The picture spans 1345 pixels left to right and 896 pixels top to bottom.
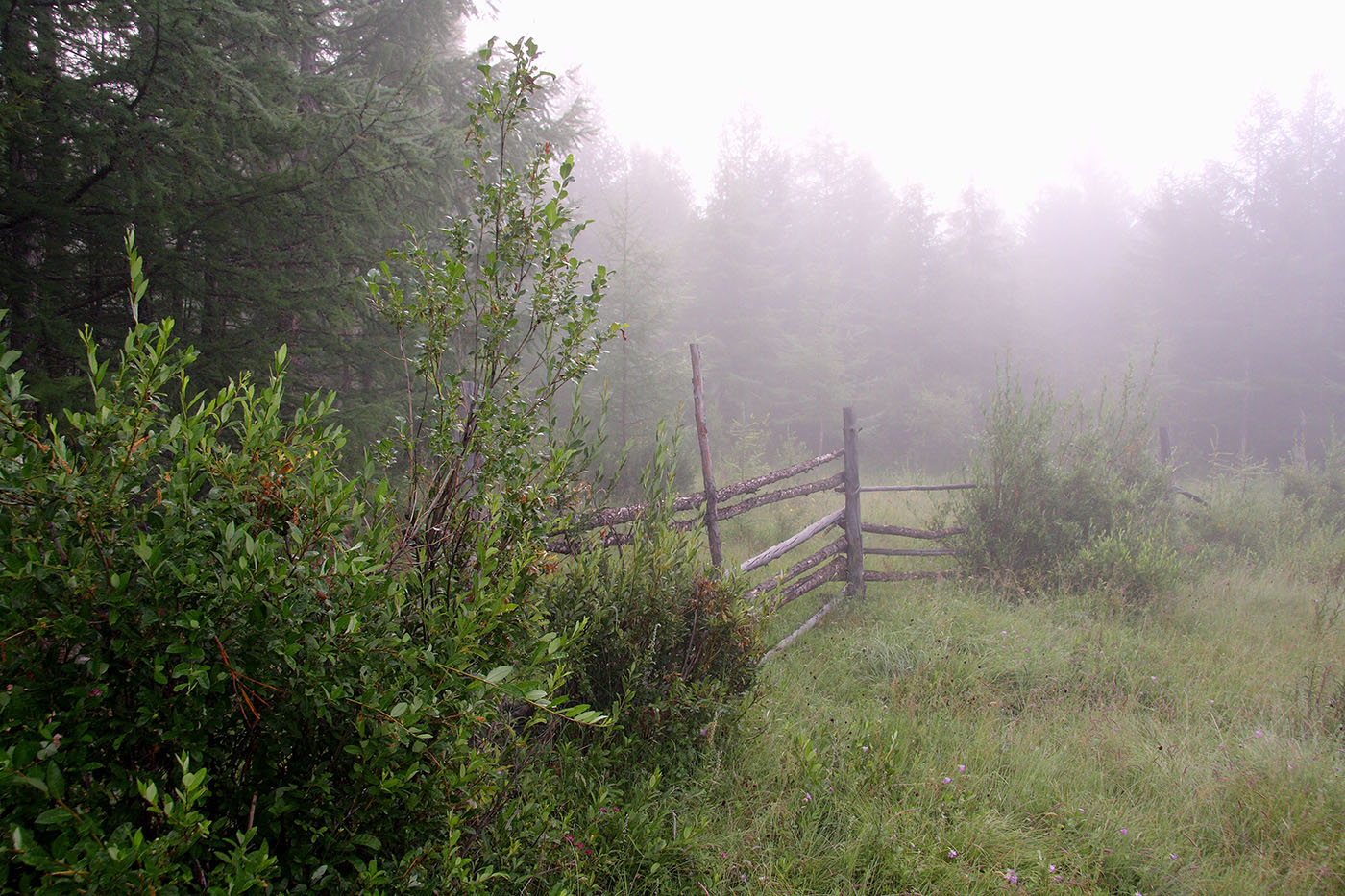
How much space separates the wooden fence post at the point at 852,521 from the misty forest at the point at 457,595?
7.2 inches

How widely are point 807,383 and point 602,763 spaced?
1802 cm

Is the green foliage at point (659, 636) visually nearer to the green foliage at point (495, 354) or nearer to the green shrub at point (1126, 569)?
A: the green foliage at point (495, 354)

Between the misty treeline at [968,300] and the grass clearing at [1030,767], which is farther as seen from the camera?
the misty treeline at [968,300]

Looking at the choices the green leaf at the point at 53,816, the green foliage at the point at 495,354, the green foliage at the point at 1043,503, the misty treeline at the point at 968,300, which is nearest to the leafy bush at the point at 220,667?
the green leaf at the point at 53,816

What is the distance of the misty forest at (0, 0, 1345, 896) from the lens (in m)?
1.15

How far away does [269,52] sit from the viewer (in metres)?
4.28

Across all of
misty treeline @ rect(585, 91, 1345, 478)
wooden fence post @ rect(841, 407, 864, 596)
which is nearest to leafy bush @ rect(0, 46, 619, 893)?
wooden fence post @ rect(841, 407, 864, 596)

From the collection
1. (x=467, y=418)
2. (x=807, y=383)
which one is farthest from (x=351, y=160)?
(x=807, y=383)

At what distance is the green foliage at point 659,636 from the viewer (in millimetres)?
2727

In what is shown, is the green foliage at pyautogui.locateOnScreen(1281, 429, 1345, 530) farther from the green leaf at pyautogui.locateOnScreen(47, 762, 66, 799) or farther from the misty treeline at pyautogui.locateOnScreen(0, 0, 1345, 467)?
the green leaf at pyautogui.locateOnScreen(47, 762, 66, 799)

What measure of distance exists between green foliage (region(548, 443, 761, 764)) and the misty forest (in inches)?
0.8

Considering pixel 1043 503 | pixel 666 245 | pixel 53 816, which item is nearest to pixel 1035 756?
pixel 53 816

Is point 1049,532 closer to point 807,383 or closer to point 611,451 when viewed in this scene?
point 611,451

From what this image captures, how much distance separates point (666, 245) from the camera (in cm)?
2195
